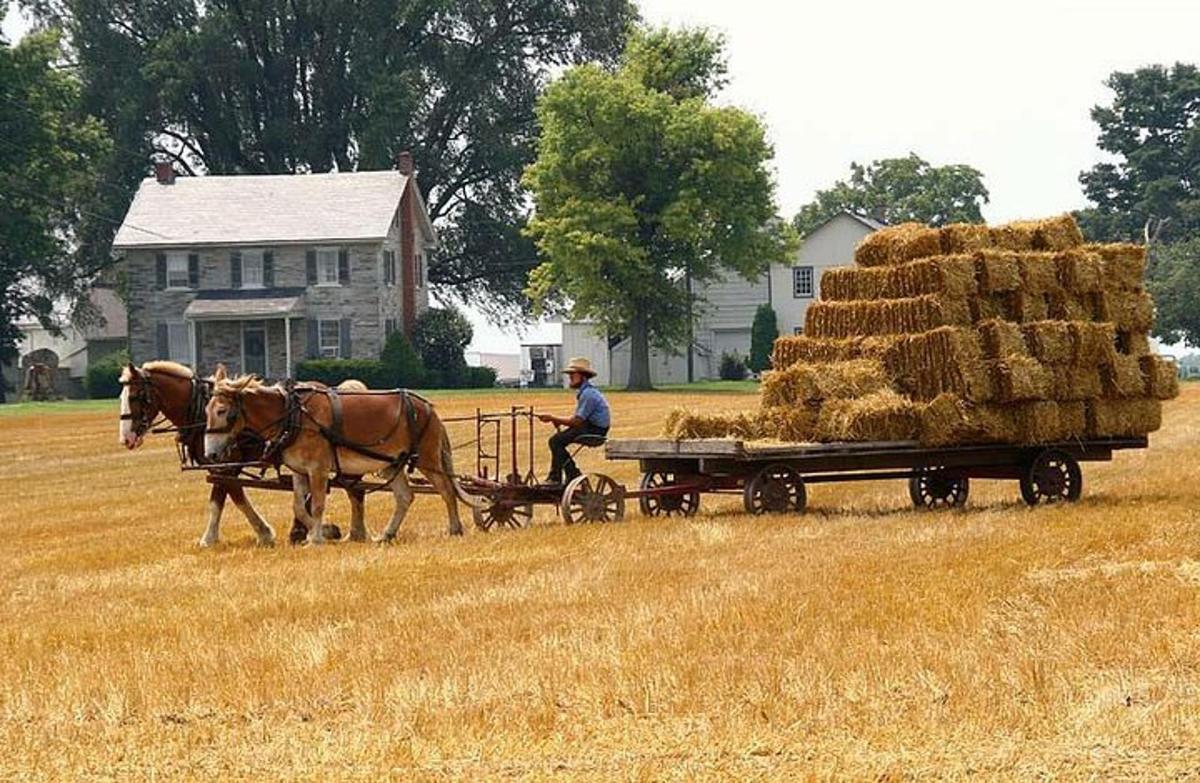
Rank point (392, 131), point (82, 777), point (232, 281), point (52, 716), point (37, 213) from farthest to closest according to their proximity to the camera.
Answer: point (392, 131)
point (232, 281)
point (37, 213)
point (52, 716)
point (82, 777)

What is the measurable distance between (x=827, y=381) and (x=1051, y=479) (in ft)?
8.77

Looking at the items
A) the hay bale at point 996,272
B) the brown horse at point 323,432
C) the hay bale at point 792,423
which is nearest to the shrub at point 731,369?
the hay bale at point 792,423

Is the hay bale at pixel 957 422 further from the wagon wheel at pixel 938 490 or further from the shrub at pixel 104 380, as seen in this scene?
the shrub at pixel 104 380

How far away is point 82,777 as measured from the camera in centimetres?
834

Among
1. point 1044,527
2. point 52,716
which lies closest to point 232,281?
point 1044,527

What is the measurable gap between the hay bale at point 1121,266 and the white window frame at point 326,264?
56124mm

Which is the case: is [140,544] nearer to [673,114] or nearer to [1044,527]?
[1044,527]

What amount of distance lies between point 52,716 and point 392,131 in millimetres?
75783

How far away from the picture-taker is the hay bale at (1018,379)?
63.5 feet

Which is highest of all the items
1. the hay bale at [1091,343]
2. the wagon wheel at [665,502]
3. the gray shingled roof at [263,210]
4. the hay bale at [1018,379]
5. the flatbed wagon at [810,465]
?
the gray shingled roof at [263,210]

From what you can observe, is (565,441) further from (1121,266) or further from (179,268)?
(179,268)

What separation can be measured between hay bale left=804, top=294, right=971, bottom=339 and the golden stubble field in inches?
84.2

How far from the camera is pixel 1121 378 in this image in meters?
20.3

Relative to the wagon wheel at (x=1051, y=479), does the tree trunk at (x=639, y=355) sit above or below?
above
